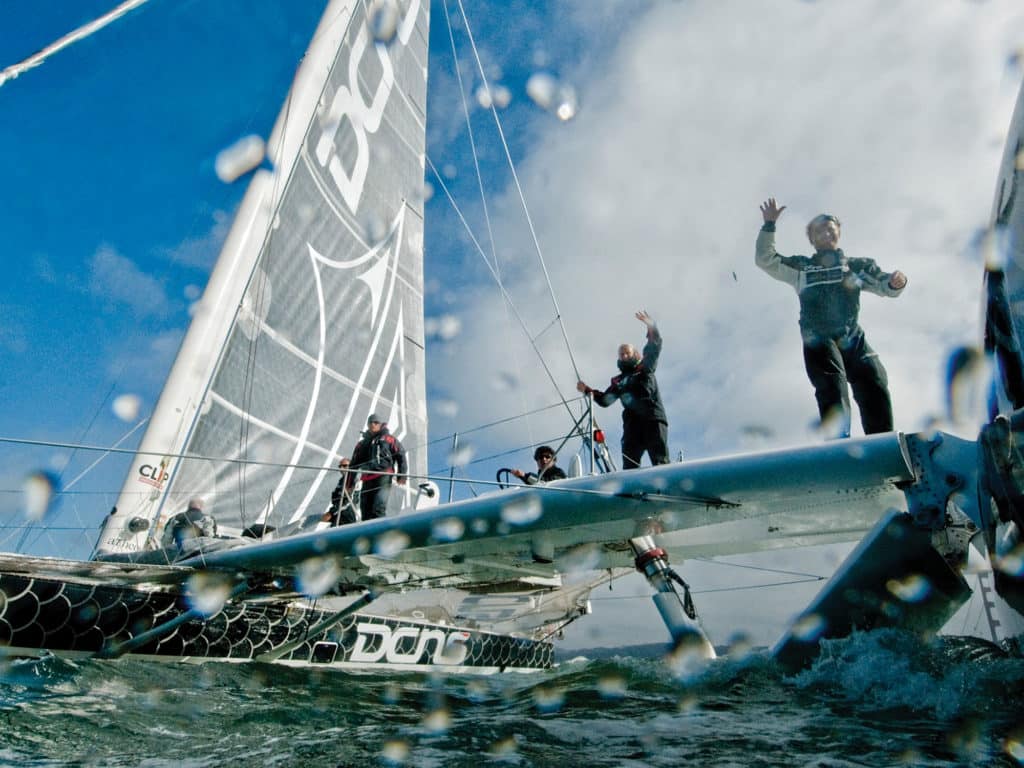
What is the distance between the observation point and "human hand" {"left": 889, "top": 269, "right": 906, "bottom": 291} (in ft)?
11.3

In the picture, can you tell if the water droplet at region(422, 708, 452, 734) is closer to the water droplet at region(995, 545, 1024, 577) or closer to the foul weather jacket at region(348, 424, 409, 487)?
the water droplet at region(995, 545, 1024, 577)

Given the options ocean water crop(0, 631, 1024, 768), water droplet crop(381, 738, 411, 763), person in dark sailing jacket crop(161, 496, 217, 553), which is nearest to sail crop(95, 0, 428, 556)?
person in dark sailing jacket crop(161, 496, 217, 553)

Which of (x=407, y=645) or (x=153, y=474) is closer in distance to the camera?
(x=153, y=474)

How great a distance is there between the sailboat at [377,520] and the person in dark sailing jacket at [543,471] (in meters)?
0.80

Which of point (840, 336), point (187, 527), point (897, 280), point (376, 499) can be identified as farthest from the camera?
point (187, 527)

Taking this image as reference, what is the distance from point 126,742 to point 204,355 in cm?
476

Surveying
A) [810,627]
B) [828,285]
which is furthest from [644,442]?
[810,627]

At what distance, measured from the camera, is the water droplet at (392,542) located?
4000 mm

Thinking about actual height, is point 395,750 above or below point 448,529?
below

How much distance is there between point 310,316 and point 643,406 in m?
5.24

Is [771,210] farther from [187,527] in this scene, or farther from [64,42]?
[187,527]

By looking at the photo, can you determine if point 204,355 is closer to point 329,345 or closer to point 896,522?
point 329,345

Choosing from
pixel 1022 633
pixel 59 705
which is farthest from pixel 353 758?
pixel 1022 633

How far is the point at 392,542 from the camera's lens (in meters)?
4.06
